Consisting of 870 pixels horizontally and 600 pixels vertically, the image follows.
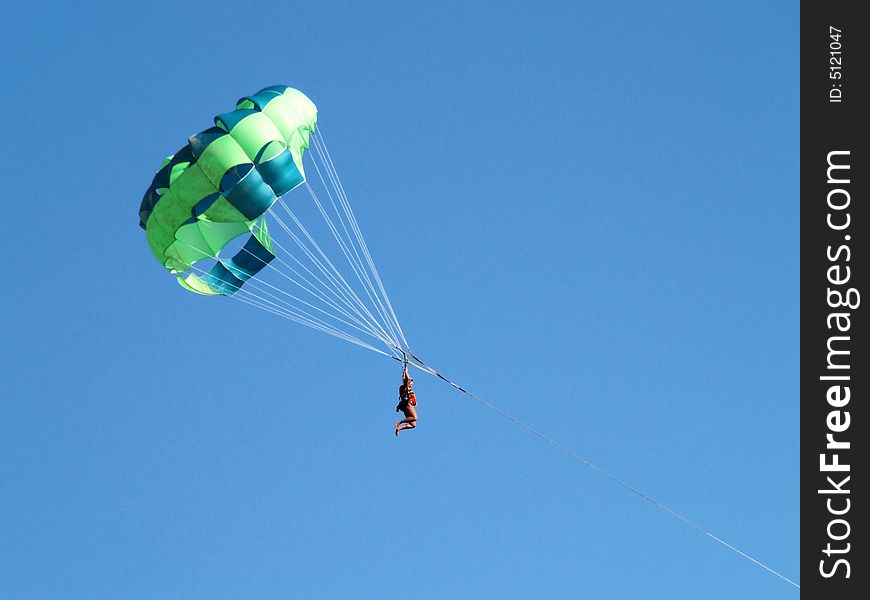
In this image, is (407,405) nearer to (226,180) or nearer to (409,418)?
(409,418)

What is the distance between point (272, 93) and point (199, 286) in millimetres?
3332

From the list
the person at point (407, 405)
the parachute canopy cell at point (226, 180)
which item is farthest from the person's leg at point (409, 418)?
the parachute canopy cell at point (226, 180)

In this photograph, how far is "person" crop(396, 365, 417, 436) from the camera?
21750 mm

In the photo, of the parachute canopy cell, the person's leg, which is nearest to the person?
the person's leg

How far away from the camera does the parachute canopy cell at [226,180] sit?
72.4ft

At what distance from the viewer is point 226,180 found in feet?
72.2

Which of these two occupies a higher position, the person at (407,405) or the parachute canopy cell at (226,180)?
the parachute canopy cell at (226,180)

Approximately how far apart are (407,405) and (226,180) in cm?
434

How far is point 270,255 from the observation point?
2383 centimetres

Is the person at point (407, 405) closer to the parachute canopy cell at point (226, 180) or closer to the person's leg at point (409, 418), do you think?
the person's leg at point (409, 418)

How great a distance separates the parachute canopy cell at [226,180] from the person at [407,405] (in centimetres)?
350
